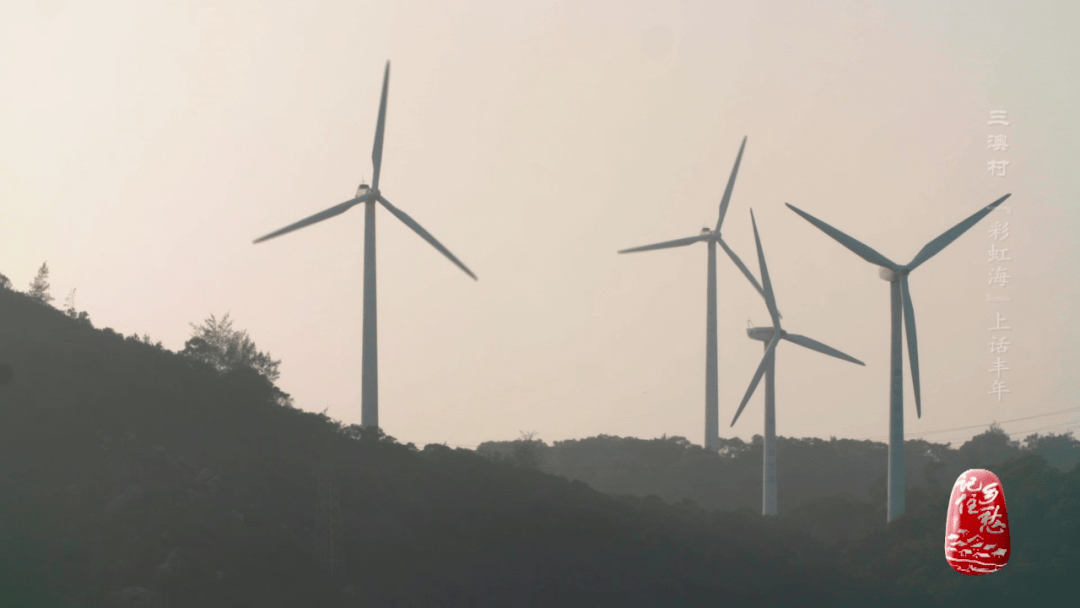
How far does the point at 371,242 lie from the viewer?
10912 centimetres

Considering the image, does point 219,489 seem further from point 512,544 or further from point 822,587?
point 822,587

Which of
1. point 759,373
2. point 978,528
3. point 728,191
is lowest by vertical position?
point 978,528

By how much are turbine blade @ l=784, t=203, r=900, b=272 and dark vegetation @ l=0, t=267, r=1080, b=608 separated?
28322 millimetres

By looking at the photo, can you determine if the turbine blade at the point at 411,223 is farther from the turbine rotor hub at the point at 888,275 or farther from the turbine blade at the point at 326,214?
the turbine rotor hub at the point at 888,275

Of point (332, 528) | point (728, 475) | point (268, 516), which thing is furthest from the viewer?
point (728, 475)

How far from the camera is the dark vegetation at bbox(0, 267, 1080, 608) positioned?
84.4m

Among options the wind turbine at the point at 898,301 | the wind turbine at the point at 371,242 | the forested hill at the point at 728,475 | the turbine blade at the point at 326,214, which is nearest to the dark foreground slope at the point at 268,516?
the wind turbine at the point at 371,242

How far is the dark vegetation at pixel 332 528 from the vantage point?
84.4 metres

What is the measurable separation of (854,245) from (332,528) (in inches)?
2156

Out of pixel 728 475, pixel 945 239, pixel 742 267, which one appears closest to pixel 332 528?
pixel 945 239

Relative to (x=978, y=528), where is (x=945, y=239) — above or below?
above

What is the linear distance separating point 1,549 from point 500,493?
50096 millimetres

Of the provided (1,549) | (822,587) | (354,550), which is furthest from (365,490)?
(822,587)

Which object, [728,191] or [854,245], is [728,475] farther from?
[854,245]
